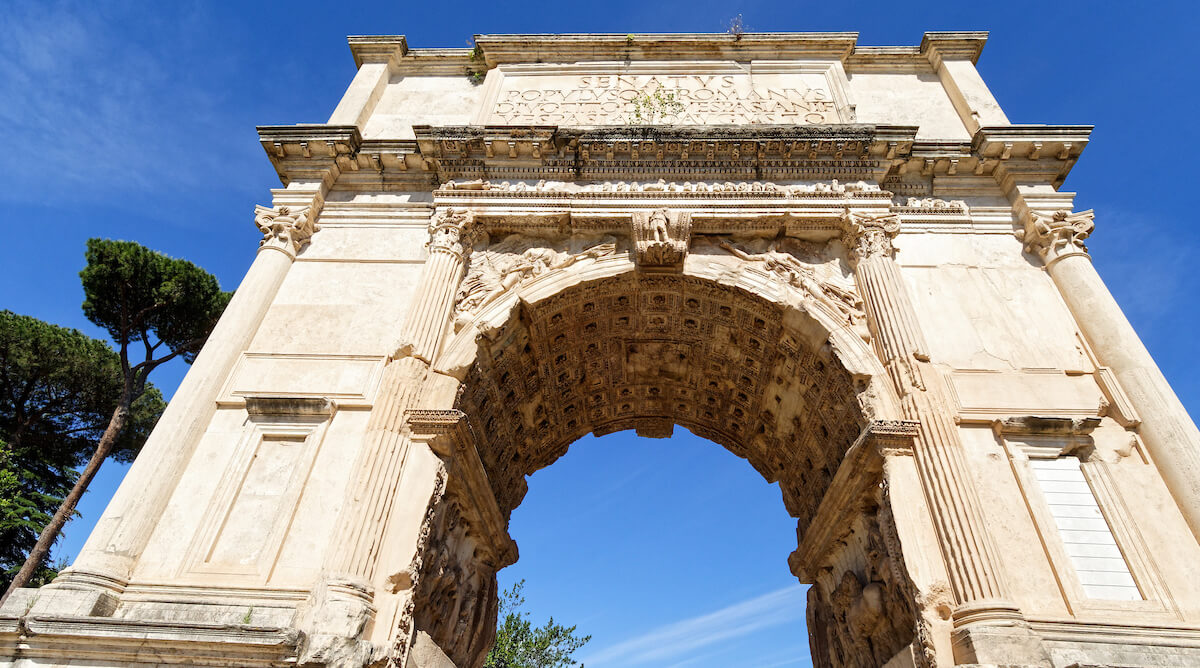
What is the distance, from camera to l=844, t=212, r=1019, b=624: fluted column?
6.03 metres

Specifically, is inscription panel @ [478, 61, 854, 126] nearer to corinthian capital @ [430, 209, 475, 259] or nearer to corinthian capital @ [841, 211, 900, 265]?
corinthian capital @ [841, 211, 900, 265]

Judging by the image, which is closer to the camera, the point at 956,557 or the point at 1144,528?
the point at 956,557

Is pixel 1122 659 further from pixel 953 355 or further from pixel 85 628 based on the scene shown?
pixel 85 628

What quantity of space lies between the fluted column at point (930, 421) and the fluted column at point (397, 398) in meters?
5.49

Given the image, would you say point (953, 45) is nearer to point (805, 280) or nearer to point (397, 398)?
point (805, 280)

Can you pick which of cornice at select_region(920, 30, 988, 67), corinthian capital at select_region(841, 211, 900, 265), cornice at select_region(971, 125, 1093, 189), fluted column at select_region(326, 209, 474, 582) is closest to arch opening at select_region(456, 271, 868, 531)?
fluted column at select_region(326, 209, 474, 582)

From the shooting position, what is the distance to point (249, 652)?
5.64 m

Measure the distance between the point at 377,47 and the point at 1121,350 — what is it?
12.5m

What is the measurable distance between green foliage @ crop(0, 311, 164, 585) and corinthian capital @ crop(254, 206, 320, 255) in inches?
504

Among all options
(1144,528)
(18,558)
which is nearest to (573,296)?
(1144,528)

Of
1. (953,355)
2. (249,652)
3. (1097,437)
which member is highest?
(953,355)

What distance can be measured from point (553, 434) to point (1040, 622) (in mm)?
7506

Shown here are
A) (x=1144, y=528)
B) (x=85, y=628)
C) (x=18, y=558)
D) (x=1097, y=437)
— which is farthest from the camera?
(x=18, y=558)

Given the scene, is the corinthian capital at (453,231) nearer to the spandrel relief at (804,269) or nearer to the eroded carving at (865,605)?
the spandrel relief at (804,269)
